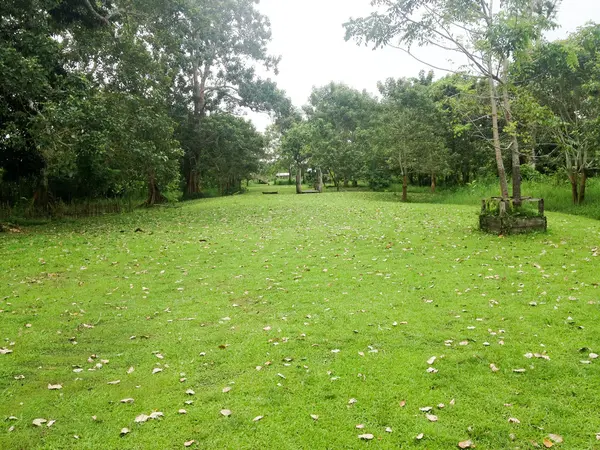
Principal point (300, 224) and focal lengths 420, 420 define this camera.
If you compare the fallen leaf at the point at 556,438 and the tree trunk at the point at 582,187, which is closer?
the fallen leaf at the point at 556,438

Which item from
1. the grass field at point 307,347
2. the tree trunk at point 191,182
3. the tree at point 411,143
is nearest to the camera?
the grass field at point 307,347

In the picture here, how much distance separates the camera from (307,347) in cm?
544

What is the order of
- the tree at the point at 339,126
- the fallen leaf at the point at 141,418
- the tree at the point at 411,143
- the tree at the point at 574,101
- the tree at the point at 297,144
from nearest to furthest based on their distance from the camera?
the fallen leaf at the point at 141,418 < the tree at the point at 574,101 < the tree at the point at 411,143 < the tree at the point at 297,144 < the tree at the point at 339,126

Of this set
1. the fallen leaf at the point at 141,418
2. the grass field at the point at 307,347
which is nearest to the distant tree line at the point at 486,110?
the grass field at the point at 307,347

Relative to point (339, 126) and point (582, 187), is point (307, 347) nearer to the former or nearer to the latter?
point (582, 187)

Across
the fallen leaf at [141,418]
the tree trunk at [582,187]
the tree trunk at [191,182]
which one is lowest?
the fallen leaf at [141,418]

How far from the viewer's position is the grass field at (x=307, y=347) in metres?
3.79

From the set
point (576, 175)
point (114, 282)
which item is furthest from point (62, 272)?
point (576, 175)

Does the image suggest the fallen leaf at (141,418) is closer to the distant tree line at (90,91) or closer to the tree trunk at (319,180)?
the distant tree line at (90,91)

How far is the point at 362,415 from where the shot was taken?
12.9 feet

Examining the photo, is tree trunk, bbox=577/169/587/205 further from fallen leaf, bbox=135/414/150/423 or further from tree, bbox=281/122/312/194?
tree, bbox=281/122/312/194

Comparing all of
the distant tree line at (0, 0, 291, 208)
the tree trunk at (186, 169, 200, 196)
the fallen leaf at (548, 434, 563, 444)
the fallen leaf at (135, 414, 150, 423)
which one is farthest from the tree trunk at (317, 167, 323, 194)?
the fallen leaf at (548, 434, 563, 444)

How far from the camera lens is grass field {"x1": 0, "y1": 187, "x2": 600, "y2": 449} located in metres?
3.79

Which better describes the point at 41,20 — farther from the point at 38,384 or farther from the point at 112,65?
the point at 38,384
